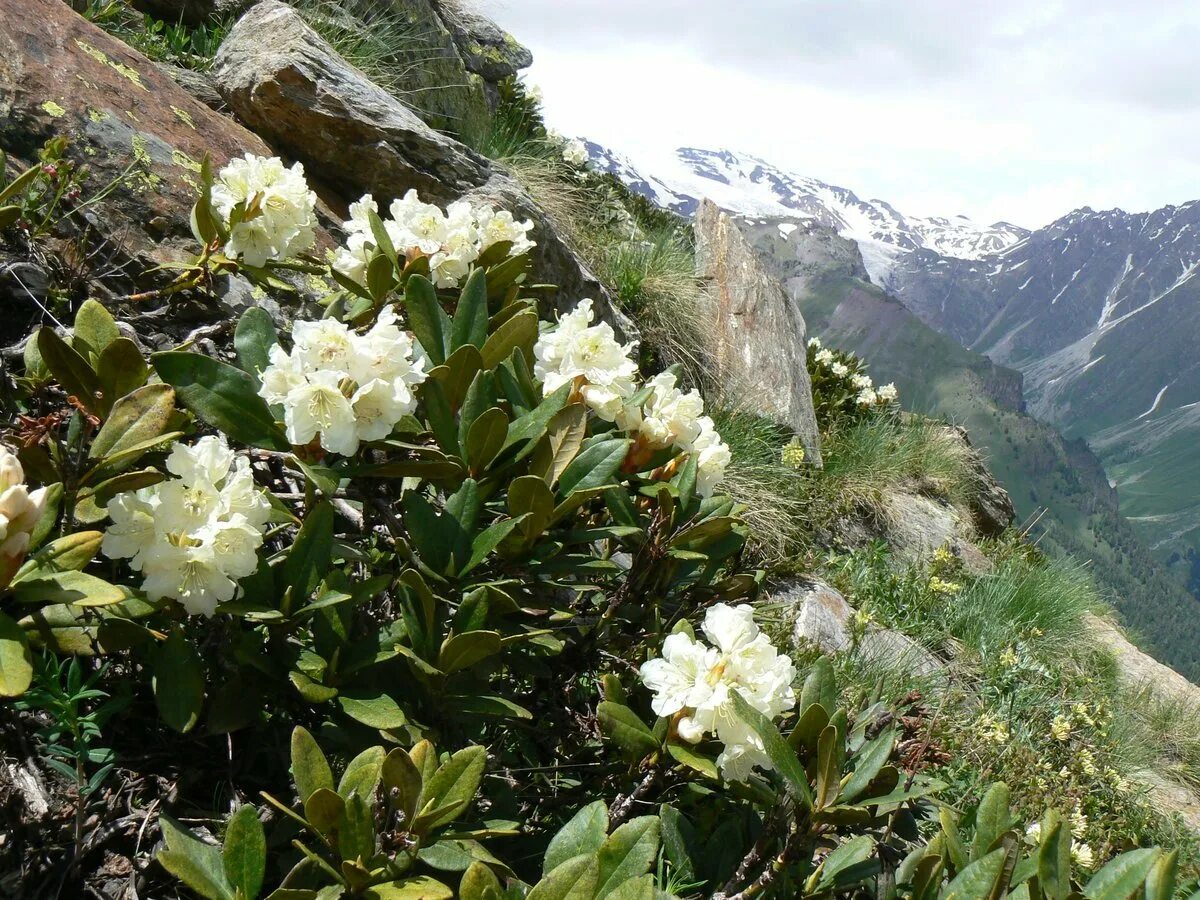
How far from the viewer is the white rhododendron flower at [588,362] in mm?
1626

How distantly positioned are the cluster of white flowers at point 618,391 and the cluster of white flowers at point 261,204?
0.73 meters

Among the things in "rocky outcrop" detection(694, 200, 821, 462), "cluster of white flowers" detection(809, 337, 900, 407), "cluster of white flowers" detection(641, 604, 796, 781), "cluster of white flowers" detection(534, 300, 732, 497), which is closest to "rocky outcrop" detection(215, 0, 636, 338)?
"rocky outcrop" detection(694, 200, 821, 462)

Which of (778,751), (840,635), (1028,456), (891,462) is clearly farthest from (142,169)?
(1028,456)

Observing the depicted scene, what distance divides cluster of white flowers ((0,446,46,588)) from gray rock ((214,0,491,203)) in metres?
3.11

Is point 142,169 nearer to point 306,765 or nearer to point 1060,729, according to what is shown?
point 306,765

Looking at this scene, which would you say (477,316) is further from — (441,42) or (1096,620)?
(1096,620)

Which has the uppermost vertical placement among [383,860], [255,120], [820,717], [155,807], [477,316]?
[255,120]

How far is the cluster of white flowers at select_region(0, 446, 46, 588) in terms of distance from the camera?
917mm

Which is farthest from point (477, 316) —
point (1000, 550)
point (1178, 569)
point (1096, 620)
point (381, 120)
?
point (1178, 569)

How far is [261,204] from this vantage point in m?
1.91

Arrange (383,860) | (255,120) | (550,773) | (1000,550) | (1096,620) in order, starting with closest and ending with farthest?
(383,860)
(550,773)
(255,120)
(1000,550)
(1096,620)

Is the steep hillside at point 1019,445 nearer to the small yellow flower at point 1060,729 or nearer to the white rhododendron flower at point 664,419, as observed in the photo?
the small yellow flower at point 1060,729

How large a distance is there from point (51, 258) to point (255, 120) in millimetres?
1969

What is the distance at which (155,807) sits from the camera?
1.20m
